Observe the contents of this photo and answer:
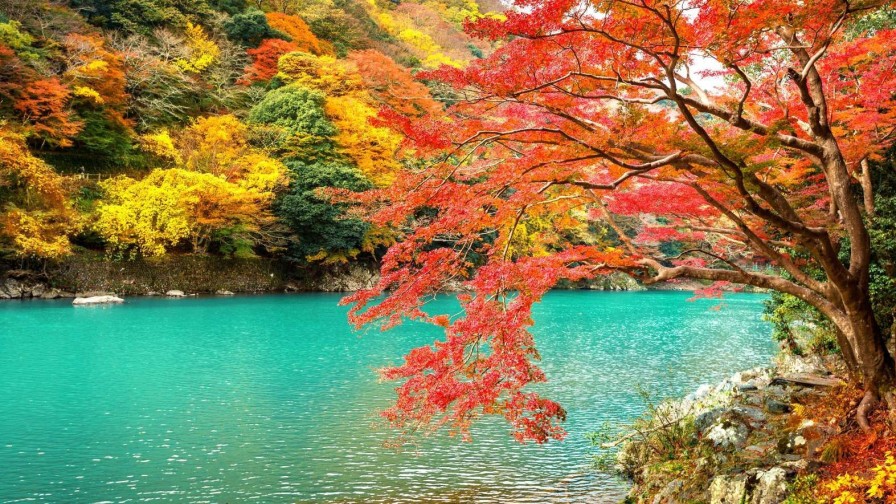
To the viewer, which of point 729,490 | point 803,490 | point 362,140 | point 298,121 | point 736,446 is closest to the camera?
point 803,490

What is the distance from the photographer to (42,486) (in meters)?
6.05

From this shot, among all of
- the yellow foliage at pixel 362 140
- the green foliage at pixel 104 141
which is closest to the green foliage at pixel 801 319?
the yellow foliage at pixel 362 140

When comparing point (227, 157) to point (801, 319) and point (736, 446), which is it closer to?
point (801, 319)

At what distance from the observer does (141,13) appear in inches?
1199

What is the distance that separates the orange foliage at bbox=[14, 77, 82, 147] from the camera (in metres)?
21.2

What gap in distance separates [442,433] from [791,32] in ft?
19.8

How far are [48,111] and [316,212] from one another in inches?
413

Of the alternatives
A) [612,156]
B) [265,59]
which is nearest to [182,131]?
[265,59]

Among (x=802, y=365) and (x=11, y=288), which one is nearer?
(x=802, y=365)

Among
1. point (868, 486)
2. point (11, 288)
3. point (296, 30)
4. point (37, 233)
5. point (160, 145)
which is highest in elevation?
point (296, 30)

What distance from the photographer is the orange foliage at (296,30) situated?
36031mm

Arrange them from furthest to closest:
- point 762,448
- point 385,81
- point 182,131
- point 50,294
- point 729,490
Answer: point 385,81, point 182,131, point 50,294, point 762,448, point 729,490

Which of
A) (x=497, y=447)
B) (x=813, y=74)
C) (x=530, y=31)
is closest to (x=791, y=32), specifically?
(x=813, y=74)

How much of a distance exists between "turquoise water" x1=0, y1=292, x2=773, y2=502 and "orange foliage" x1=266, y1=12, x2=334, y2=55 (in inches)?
869
